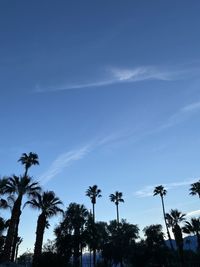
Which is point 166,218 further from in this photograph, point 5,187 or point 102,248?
point 5,187

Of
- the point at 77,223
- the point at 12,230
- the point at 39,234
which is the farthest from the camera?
the point at 77,223

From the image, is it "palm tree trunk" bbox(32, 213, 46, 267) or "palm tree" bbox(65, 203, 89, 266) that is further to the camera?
"palm tree" bbox(65, 203, 89, 266)

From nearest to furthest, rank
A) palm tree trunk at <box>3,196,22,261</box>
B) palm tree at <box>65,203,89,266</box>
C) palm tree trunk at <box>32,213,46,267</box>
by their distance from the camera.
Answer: palm tree trunk at <box>3,196,22,261</box>, palm tree trunk at <box>32,213,46,267</box>, palm tree at <box>65,203,89,266</box>

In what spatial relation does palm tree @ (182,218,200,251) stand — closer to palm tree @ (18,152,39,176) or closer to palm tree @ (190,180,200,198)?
palm tree @ (190,180,200,198)

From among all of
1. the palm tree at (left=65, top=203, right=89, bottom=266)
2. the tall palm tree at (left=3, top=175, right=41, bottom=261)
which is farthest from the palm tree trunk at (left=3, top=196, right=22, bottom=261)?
the palm tree at (left=65, top=203, right=89, bottom=266)

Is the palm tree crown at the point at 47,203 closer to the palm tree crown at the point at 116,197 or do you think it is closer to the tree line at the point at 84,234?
the tree line at the point at 84,234

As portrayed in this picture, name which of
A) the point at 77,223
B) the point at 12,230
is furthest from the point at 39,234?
the point at 77,223

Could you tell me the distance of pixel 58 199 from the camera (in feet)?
158

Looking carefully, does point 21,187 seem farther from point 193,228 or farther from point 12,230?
point 193,228

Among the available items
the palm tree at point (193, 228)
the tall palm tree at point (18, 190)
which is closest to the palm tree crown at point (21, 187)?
the tall palm tree at point (18, 190)

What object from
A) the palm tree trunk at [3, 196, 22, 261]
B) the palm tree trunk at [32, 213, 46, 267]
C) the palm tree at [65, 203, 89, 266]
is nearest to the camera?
the palm tree trunk at [3, 196, 22, 261]

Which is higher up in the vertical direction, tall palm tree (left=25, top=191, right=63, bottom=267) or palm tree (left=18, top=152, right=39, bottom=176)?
palm tree (left=18, top=152, right=39, bottom=176)

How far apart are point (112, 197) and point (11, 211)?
49.1 metres

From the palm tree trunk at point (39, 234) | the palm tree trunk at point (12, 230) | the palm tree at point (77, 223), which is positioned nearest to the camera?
the palm tree trunk at point (12, 230)
